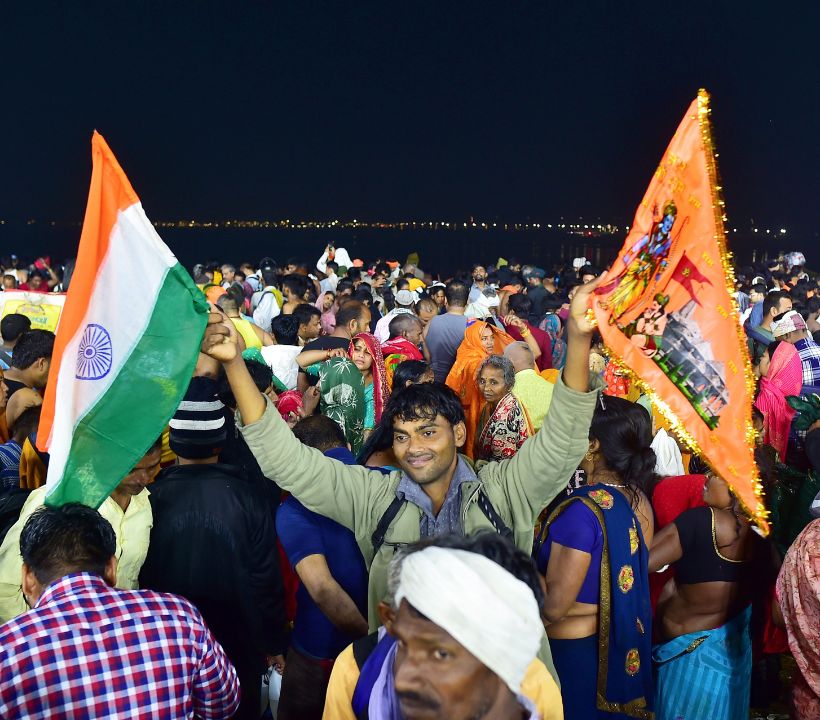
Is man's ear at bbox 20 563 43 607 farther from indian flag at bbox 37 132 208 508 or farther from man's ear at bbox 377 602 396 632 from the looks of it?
man's ear at bbox 377 602 396 632

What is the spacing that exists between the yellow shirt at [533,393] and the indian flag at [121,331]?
8.77 feet

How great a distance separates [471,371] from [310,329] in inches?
55.5

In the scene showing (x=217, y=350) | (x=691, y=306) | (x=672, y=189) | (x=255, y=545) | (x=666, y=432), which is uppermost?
(x=672, y=189)

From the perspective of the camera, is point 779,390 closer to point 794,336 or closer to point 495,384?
point 794,336

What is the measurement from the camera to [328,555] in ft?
9.52

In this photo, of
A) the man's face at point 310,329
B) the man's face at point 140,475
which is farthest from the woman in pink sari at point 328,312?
the man's face at point 140,475

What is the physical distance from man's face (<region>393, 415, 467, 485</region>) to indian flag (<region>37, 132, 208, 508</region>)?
2.30 ft

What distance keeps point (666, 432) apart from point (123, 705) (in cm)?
332

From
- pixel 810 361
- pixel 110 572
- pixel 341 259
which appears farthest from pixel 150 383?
pixel 341 259

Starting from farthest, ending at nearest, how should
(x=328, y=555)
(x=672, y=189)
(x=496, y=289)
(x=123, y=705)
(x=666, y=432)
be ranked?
(x=496, y=289) < (x=666, y=432) < (x=328, y=555) < (x=672, y=189) < (x=123, y=705)

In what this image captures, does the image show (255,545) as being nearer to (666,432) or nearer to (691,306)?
(691,306)

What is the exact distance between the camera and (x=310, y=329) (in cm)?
653

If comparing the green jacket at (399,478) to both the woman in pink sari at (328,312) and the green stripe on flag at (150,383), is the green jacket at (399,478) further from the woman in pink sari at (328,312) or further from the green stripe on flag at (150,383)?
the woman in pink sari at (328,312)

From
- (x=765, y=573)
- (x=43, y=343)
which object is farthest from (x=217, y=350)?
(x=43, y=343)
